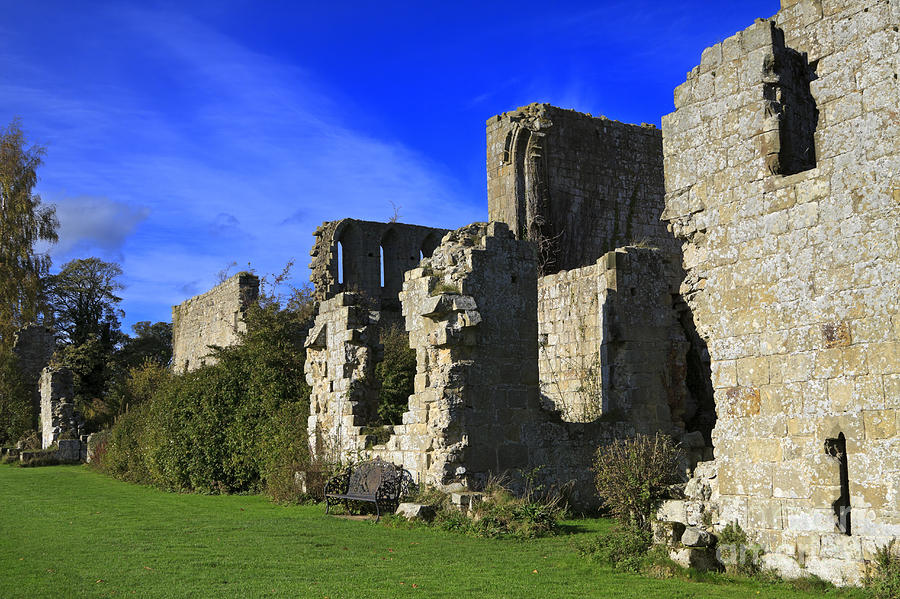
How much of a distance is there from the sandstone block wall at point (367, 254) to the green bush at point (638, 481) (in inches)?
722

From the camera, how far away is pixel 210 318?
2820cm

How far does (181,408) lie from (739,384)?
1224 centimetres

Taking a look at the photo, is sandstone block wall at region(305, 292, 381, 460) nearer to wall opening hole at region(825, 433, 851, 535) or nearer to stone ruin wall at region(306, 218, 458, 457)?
stone ruin wall at region(306, 218, 458, 457)

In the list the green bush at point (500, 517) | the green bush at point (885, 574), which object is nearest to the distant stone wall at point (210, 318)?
the green bush at point (500, 517)

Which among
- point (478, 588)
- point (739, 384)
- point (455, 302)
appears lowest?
point (478, 588)

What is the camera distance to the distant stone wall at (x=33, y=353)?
1259 inches

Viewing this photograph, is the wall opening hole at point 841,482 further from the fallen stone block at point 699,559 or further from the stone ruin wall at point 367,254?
the stone ruin wall at point 367,254

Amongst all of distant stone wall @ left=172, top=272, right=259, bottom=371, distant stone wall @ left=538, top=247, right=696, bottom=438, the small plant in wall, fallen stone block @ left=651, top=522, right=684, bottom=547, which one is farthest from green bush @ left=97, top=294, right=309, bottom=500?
the small plant in wall

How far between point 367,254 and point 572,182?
13.0 meters

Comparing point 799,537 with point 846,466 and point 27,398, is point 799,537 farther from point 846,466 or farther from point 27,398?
point 27,398

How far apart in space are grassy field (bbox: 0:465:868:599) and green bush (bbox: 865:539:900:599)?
260 mm

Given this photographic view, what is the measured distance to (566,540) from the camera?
917 cm

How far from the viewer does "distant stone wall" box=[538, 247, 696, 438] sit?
1287 cm

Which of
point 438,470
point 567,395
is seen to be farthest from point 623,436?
point 438,470
